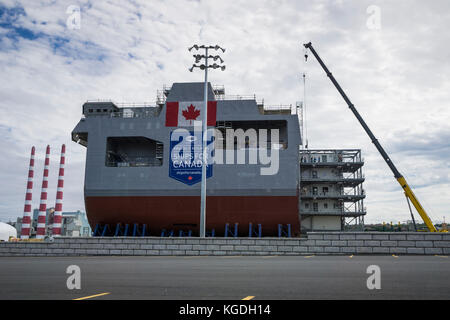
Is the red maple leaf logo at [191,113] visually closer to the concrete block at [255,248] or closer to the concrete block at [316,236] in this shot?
the concrete block at [255,248]

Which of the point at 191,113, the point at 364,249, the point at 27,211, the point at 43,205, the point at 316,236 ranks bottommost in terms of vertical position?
the point at 364,249

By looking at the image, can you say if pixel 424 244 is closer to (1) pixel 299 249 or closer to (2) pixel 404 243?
(2) pixel 404 243

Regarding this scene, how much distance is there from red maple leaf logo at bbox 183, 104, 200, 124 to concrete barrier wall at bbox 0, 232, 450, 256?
15693mm

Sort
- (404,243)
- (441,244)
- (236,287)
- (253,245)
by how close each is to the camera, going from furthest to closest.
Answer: (253,245) → (404,243) → (441,244) → (236,287)

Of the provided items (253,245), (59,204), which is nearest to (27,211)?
(59,204)

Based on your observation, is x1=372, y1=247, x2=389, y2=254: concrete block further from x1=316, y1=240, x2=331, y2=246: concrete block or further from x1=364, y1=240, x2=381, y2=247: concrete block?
x1=316, y1=240, x2=331, y2=246: concrete block

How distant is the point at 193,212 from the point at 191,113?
8.72 metres

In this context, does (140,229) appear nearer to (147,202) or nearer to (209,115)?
(147,202)

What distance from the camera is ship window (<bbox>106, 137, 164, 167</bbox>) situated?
3388 centimetres

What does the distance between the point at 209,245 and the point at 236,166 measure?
13475mm

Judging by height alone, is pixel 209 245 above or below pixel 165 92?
below

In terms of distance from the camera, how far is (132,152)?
35688 mm
